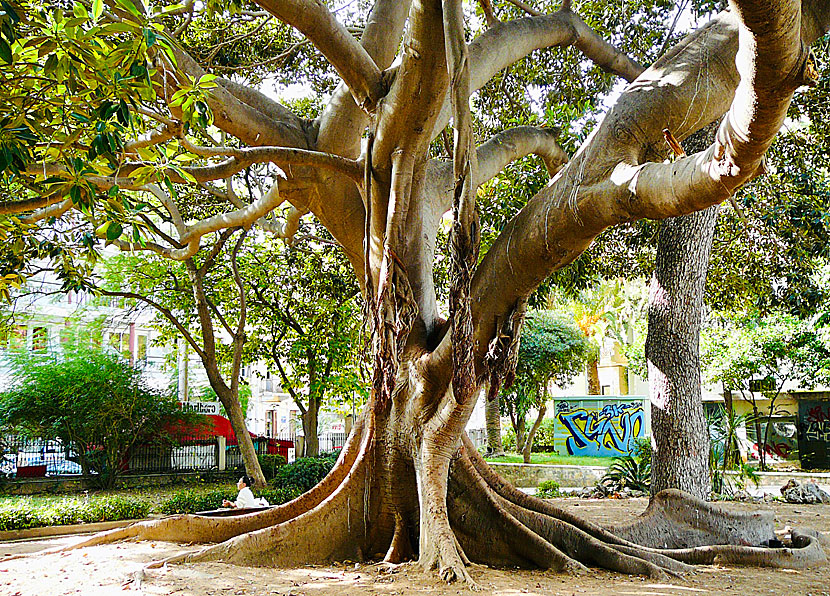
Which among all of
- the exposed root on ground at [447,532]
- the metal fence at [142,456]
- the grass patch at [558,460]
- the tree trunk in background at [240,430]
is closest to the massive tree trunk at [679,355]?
the exposed root on ground at [447,532]

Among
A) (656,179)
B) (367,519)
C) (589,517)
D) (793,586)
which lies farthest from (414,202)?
(589,517)

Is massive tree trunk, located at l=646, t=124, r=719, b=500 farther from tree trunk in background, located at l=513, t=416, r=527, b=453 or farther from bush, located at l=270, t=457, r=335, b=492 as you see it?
tree trunk in background, located at l=513, t=416, r=527, b=453

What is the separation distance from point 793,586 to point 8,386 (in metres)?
17.7

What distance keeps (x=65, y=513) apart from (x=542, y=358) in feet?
47.7

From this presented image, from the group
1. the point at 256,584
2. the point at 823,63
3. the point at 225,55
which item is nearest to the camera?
the point at 256,584

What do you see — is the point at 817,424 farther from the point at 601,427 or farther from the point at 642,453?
the point at 642,453

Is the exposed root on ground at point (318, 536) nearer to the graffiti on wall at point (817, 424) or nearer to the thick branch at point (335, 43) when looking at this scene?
the thick branch at point (335, 43)

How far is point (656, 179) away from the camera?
4590mm

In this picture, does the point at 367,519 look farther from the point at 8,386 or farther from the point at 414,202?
the point at 8,386

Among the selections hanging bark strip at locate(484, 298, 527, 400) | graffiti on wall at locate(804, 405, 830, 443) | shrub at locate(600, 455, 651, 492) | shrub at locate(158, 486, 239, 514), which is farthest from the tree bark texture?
hanging bark strip at locate(484, 298, 527, 400)

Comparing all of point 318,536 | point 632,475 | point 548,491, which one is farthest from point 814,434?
point 318,536

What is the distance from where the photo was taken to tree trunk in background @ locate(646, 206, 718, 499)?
8344 mm

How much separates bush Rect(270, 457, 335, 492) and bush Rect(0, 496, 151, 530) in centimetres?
287

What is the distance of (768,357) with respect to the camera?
67.5ft
